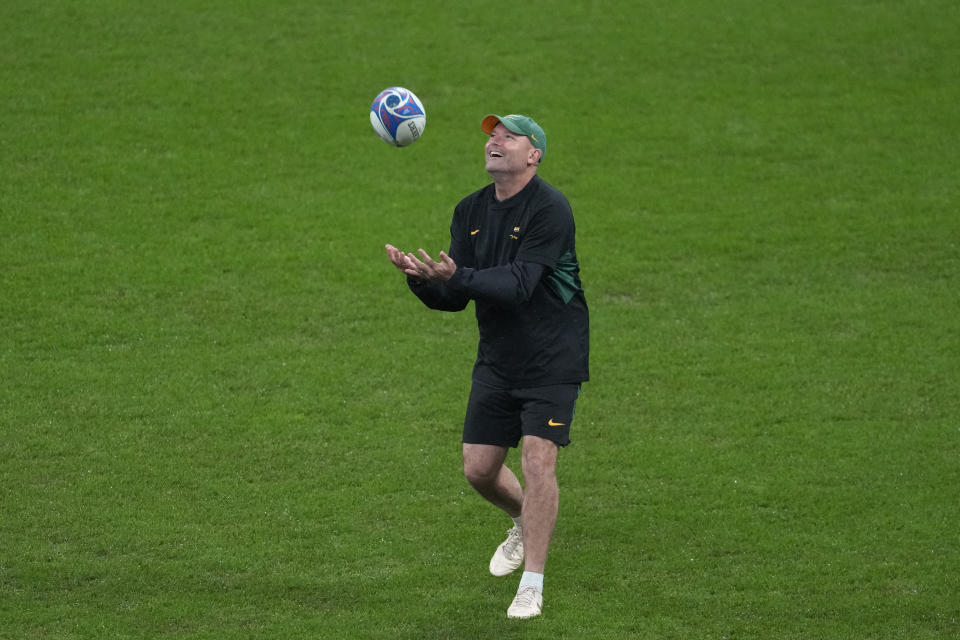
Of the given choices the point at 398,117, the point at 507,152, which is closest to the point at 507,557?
the point at 507,152

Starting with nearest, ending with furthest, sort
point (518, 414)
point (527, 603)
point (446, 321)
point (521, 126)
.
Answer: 1. point (527, 603)
2. point (521, 126)
3. point (518, 414)
4. point (446, 321)

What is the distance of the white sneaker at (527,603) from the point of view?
671 centimetres

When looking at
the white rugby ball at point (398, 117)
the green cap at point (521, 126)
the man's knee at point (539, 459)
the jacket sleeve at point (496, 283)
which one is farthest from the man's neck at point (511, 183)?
the white rugby ball at point (398, 117)

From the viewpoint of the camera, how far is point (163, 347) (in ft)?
36.1

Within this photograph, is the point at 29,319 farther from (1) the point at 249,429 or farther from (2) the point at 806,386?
(2) the point at 806,386

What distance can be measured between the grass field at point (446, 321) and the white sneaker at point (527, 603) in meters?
0.09

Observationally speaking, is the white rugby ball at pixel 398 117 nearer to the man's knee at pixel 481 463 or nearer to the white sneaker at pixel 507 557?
the man's knee at pixel 481 463

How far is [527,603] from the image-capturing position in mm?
6711

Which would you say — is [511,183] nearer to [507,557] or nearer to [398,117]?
[398,117]

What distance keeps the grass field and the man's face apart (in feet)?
8.02

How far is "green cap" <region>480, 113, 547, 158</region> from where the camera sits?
22.3ft

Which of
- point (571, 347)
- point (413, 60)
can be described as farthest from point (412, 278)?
point (413, 60)

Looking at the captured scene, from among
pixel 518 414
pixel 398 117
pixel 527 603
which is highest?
pixel 398 117

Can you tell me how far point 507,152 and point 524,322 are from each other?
3.08 ft
